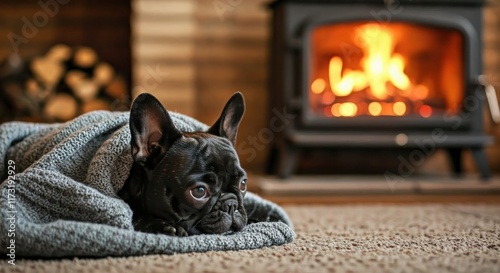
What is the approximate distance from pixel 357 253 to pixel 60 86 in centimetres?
223

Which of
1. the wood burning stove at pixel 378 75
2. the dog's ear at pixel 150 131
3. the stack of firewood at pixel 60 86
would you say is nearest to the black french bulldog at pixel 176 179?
the dog's ear at pixel 150 131

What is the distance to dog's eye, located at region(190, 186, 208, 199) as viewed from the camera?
1280mm

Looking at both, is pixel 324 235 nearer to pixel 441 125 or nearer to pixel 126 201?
pixel 126 201

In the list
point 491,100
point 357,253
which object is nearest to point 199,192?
point 357,253

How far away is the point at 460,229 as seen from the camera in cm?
166

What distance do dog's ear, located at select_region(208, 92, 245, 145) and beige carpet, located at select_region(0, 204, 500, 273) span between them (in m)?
0.28

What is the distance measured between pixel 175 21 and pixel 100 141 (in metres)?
1.74

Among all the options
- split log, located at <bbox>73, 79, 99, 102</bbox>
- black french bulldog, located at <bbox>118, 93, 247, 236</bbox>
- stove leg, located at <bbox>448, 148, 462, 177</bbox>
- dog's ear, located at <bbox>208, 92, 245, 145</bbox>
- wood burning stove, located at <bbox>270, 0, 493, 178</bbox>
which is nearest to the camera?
black french bulldog, located at <bbox>118, 93, 247, 236</bbox>

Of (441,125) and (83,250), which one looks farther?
(441,125)

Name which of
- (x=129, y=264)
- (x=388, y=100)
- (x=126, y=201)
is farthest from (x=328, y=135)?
(x=129, y=264)

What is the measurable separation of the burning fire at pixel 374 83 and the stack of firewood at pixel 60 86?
0.99 m

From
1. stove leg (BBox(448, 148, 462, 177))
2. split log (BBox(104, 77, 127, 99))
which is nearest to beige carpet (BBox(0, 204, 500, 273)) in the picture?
stove leg (BBox(448, 148, 462, 177))

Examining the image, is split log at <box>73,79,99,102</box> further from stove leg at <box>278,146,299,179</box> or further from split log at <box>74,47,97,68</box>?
stove leg at <box>278,146,299,179</box>

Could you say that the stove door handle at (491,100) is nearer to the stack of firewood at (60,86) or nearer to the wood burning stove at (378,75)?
the wood burning stove at (378,75)
